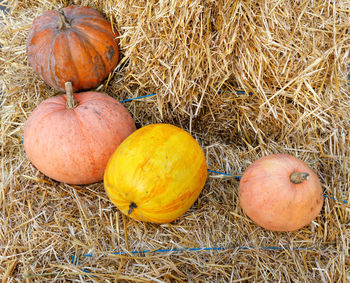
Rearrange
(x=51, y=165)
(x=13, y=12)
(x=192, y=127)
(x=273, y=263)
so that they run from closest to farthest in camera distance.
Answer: (x=273, y=263), (x=51, y=165), (x=192, y=127), (x=13, y=12)

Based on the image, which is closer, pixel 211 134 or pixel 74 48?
pixel 74 48

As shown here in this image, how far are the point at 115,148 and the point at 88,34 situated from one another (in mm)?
1020

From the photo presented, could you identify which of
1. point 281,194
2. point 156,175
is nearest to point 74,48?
point 156,175

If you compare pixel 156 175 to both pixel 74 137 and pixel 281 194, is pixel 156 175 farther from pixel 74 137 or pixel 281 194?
pixel 281 194

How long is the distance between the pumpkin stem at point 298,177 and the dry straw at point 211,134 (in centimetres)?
48

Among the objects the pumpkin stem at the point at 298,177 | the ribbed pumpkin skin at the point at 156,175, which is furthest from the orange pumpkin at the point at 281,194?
the ribbed pumpkin skin at the point at 156,175

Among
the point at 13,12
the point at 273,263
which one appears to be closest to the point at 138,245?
the point at 273,263

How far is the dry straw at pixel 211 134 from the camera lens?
2.15 meters

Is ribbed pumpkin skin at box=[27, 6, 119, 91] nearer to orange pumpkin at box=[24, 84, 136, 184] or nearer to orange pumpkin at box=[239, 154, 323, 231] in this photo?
orange pumpkin at box=[24, 84, 136, 184]

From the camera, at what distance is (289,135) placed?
9.51ft

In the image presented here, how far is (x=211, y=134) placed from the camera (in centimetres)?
311

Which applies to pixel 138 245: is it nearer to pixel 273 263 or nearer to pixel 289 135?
pixel 273 263

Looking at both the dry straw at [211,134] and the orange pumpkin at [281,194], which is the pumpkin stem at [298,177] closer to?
the orange pumpkin at [281,194]

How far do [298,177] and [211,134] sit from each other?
1164mm
